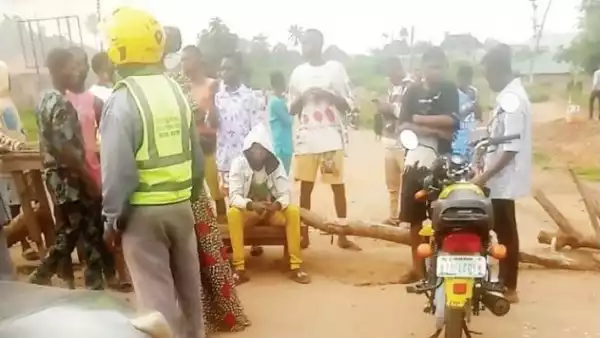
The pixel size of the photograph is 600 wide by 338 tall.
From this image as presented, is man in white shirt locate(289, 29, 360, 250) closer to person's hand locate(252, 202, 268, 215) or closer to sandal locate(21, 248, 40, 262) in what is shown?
person's hand locate(252, 202, 268, 215)

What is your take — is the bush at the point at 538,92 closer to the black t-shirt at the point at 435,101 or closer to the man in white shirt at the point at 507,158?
the man in white shirt at the point at 507,158

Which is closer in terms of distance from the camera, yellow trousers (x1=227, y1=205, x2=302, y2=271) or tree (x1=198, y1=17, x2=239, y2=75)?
tree (x1=198, y1=17, x2=239, y2=75)

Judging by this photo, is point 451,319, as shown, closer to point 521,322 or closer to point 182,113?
point 521,322

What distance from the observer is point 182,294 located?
269 cm

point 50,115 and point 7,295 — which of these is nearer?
point 7,295

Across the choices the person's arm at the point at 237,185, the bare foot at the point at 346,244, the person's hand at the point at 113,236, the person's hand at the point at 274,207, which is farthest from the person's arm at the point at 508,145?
the person's hand at the point at 113,236

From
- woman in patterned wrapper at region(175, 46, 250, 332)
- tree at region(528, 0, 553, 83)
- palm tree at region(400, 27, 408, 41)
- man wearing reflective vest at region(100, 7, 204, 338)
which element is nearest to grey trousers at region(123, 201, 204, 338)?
man wearing reflective vest at region(100, 7, 204, 338)

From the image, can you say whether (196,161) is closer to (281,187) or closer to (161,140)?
(161,140)

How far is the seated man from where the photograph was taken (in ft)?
10.8

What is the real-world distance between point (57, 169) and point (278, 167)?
0.81 m

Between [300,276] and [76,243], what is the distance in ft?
2.94

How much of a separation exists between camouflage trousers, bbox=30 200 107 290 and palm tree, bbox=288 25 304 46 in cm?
90

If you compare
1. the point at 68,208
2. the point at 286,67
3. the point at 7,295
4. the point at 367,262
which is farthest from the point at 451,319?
the point at 7,295

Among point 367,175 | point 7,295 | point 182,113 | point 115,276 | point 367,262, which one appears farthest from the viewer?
point 367,262
